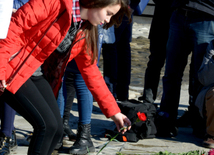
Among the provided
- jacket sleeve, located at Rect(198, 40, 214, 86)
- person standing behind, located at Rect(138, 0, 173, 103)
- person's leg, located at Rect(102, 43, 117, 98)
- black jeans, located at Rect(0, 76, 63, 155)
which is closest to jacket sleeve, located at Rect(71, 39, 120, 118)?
black jeans, located at Rect(0, 76, 63, 155)

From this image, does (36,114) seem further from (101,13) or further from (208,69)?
(208,69)

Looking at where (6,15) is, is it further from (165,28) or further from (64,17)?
(165,28)

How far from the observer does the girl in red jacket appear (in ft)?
6.02

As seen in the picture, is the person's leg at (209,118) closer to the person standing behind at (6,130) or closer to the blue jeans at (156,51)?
the blue jeans at (156,51)

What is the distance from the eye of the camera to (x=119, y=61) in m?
4.44

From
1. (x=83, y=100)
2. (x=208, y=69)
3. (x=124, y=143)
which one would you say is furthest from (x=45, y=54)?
(x=208, y=69)

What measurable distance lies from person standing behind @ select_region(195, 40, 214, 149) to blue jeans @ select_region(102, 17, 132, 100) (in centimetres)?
120

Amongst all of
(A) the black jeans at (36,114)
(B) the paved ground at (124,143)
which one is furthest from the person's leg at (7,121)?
(A) the black jeans at (36,114)

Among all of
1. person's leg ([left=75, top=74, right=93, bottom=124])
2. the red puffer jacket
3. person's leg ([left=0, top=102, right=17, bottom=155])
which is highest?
the red puffer jacket

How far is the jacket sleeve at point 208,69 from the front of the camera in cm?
322

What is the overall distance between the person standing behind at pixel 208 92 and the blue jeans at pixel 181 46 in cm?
17

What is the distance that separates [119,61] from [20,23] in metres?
2.70

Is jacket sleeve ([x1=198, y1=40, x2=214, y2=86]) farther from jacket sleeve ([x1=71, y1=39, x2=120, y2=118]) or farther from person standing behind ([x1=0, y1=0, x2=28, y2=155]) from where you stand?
person standing behind ([x1=0, y1=0, x2=28, y2=155])

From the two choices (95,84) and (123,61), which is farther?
(123,61)
